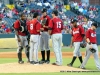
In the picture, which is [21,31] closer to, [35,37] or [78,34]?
[35,37]

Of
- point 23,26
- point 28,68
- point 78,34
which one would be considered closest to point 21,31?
point 23,26

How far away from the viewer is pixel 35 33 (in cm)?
1435

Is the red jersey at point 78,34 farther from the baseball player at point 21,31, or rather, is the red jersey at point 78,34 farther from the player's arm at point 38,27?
the baseball player at point 21,31

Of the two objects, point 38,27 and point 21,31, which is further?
point 21,31

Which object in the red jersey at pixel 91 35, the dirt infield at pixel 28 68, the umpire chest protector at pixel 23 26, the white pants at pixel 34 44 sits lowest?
the dirt infield at pixel 28 68

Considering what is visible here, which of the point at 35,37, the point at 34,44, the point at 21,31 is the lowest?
the point at 34,44

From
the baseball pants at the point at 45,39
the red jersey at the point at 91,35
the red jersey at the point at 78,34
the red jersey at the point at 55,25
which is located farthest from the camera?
the red jersey at the point at 78,34

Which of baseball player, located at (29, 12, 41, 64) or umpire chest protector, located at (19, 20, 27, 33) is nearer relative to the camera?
baseball player, located at (29, 12, 41, 64)

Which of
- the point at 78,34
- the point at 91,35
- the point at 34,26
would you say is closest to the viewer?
the point at 91,35

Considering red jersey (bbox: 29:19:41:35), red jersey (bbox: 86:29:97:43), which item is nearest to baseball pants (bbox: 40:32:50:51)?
red jersey (bbox: 29:19:41:35)

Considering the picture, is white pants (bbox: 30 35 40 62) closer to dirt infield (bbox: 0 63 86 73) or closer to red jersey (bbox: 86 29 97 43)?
dirt infield (bbox: 0 63 86 73)

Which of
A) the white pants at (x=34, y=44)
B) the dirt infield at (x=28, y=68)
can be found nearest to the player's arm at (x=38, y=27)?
the white pants at (x=34, y=44)

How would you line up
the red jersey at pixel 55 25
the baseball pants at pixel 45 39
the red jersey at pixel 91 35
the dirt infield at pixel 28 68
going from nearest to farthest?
1. the dirt infield at pixel 28 68
2. the red jersey at pixel 91 35
3. the red jersey at pixel 55 25
4. the baseball pants at pixel 45 39

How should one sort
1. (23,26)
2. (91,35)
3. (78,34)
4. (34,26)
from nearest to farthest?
1. (91,35)
2. (34,26)
3. (23,26)
4. (78,34)
